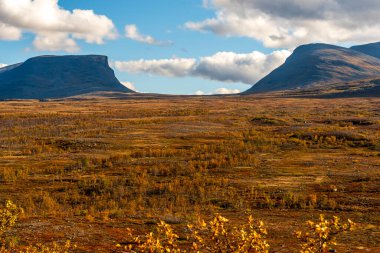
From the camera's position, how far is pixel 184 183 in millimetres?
31641

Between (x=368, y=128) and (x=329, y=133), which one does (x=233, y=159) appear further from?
(x=368, y=128)

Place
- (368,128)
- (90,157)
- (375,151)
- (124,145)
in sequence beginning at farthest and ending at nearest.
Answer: (368,128) → (124,145) → (375,151) → (90,157)

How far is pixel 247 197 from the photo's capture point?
90.4 feet

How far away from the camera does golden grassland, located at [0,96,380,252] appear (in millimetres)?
20359

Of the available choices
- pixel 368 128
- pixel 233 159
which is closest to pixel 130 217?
pixel 233 159

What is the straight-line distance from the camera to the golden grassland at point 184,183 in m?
20.4

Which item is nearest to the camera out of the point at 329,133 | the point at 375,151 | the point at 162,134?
the point at 375,151

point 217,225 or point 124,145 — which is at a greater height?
point 217,225

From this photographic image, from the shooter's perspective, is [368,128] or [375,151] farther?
[368,128]

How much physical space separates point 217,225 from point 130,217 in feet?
50.2

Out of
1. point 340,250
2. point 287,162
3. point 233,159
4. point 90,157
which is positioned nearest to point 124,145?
point 90,157

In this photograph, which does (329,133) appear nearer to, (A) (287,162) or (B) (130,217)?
(A) (287,162)

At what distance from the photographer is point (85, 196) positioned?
94.4 ft

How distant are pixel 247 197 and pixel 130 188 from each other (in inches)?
338
